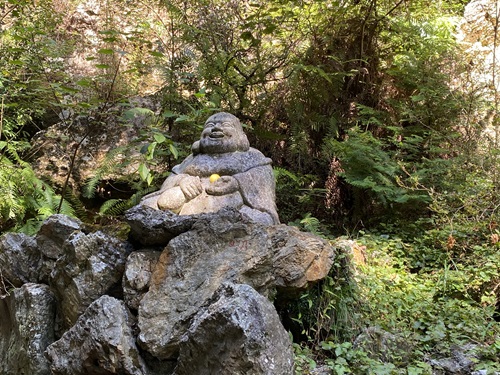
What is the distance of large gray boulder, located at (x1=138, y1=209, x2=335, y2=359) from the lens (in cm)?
301

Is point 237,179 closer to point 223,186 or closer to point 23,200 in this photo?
point 223,186

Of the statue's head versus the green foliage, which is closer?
the statue's head

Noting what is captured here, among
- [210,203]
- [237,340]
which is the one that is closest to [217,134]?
[210,203]

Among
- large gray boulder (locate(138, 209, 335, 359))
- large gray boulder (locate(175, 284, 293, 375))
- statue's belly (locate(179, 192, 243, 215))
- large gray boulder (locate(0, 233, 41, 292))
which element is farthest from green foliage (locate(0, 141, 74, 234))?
large gray boulder (locate(175, 284, 293, 375))

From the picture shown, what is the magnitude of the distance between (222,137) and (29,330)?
2.32 metres

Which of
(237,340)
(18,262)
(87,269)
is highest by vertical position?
(237,340)

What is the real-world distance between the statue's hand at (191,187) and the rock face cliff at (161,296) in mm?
738

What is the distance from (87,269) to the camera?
351 cm

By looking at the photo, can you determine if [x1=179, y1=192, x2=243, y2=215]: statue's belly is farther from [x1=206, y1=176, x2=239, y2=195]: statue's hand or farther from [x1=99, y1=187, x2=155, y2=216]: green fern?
[x1=99, y1=187, x2=155, y2=216]: green fern

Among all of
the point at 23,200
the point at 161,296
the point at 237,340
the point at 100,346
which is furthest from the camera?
the point at 23,200

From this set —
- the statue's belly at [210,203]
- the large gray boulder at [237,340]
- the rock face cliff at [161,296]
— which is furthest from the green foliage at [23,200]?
the large gray boulder at [237,340]

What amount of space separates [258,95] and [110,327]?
19.4 ft

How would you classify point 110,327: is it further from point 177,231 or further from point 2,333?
point 2,333

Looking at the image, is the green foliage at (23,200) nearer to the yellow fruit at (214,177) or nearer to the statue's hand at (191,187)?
the statue's hand at (191,187)
